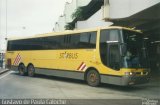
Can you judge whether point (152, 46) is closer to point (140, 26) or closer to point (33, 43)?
point (140, 26)

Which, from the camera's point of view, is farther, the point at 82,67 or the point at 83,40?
the point at 83,40

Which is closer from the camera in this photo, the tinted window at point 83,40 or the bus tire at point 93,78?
the bus tire at point 93,78

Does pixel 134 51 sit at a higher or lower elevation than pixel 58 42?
lower

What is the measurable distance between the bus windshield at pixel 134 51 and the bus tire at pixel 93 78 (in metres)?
2.04

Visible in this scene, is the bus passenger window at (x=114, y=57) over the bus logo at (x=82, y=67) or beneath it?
over

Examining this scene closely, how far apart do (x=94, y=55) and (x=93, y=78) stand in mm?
1187

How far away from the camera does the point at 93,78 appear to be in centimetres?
1733

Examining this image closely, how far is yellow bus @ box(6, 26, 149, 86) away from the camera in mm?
15727

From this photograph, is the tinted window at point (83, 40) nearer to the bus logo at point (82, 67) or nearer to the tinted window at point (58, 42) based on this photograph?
the tinted window at point (58, 42)

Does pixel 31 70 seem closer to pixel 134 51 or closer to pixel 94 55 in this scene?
pixel 94 55

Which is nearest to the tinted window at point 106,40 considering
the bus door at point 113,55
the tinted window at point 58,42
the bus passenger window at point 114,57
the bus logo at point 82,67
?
the bus door at point 113,55

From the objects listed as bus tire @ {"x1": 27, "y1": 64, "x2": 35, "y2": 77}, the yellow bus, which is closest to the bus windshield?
the yellow bus

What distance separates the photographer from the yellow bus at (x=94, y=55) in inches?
619

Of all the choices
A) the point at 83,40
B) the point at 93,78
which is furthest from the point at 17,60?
the point at 93,78
